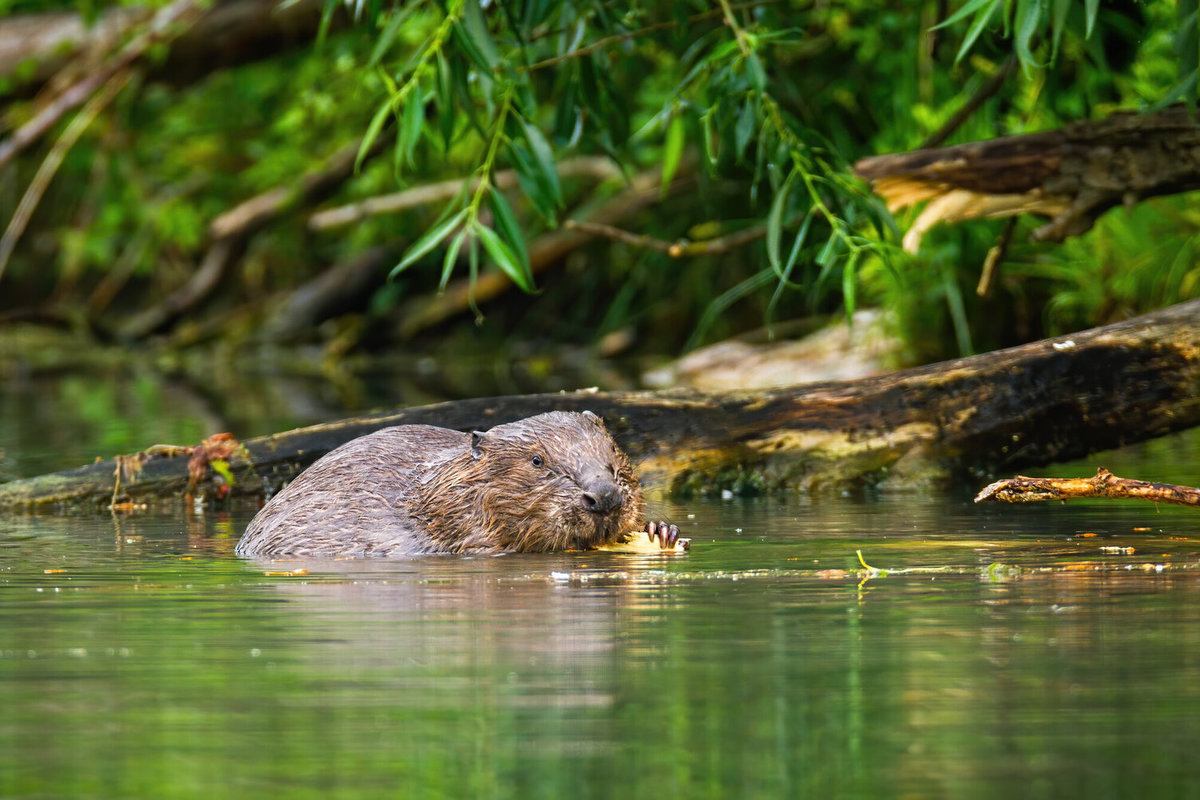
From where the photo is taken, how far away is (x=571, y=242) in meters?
17.1

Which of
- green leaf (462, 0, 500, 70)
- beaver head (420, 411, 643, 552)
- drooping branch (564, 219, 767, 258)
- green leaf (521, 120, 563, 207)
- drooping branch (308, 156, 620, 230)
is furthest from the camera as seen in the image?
drooping branch (308, 156, 620, 230)

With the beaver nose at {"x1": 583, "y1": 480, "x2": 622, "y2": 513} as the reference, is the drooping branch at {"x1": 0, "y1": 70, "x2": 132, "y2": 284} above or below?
above

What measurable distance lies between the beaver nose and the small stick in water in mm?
1198

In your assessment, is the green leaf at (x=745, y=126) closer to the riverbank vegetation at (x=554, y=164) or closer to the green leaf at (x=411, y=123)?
the riverbank vegetation at (x=554, y=164)

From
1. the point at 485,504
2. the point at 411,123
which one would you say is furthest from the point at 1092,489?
the point at 411,123

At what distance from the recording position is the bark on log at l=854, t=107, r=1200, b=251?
762 cm

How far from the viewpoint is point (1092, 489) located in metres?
5.64

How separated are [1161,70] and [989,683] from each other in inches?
289

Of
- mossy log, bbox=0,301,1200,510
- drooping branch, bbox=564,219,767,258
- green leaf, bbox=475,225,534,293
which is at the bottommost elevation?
mossy log, bbox=0,301,1200,510

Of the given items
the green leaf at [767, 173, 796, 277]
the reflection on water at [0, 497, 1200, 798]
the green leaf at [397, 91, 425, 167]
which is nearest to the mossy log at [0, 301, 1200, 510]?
the green leaf at [767, 173, 796, 277]

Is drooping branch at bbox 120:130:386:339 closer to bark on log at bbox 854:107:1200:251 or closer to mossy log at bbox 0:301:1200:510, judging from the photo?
mossy log at bbox 0:301:1200:510

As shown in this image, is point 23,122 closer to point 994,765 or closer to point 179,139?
point 179,139

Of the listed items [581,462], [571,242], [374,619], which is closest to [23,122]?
[571,242]

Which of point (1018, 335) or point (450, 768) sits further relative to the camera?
point (1018, 335)
